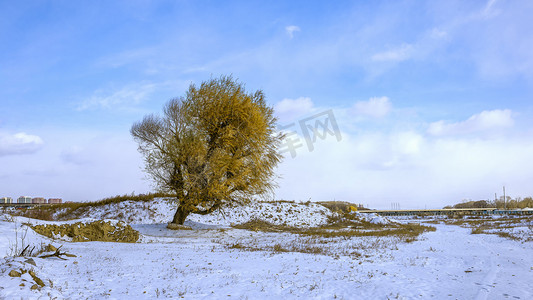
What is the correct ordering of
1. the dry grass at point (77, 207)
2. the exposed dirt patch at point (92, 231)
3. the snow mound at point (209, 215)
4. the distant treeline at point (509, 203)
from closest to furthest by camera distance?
1. the exposed dirt patch at point (92, 231)
2. the snow mound at point (209, 215)
3. the dry grass at point (77, 207)
4. the distant treeline at point (509, 203)

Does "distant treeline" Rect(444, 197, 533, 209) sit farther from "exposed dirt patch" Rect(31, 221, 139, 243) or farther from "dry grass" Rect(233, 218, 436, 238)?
"exposed dirt patch" Rect(31, 221, 139, 243)

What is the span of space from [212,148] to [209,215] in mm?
9643

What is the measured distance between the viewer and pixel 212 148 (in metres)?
21.9

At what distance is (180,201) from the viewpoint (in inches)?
853

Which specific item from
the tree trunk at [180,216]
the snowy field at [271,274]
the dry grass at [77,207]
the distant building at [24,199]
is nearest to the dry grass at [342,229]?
the tree trunk at [180,216]

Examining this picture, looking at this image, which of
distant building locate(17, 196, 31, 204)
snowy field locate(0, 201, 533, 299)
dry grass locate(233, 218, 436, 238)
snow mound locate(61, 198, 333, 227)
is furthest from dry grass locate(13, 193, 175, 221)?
distant building locate(17, 196, 31, 204)

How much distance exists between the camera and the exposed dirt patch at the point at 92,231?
15180mm

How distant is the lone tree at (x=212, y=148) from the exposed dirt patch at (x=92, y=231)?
4.57 m

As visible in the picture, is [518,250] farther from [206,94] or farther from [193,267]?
[206,94]

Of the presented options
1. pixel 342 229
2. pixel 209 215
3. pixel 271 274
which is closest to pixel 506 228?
pixel 342 229

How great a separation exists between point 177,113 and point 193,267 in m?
14.4

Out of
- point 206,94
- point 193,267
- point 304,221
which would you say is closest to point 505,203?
point 304,221

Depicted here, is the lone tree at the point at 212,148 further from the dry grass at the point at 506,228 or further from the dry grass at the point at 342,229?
the dry grass at the point at 506,228

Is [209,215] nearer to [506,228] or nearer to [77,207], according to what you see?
[77,207]
